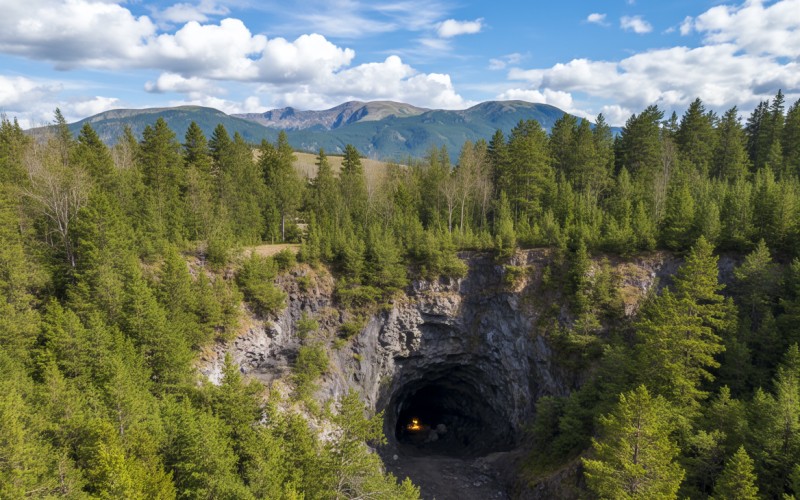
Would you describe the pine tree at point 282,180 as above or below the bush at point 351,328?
above

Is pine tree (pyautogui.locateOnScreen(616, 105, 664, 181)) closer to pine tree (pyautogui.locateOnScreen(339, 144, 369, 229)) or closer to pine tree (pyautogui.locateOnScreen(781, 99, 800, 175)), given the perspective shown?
pine tree (pyautogui.locateOnScreen(781, 99, 800, 175))

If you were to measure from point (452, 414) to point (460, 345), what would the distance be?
20310mm

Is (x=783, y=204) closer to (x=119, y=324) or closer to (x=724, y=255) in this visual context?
(x=724, y=255)

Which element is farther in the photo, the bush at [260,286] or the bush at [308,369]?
the bush at [260,286]

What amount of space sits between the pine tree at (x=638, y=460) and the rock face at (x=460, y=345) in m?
19.5

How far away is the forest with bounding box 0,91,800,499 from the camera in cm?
2317

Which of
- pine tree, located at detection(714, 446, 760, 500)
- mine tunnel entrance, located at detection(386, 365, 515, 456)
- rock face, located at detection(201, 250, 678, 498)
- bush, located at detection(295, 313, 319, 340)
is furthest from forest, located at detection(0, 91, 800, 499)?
mine tunnel entrance, located at detection(386, 365, 515, 456)

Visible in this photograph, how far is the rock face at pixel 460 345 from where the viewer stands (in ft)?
151

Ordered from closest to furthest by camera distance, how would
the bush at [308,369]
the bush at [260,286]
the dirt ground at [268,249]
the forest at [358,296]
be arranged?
the forest at [358,296], the bush at [308,369], the bush at [260,286], the dirt ground at [268,249]

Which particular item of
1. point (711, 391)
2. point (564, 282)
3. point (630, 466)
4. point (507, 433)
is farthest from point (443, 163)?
point (630, 466)

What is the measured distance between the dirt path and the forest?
9.73 feet

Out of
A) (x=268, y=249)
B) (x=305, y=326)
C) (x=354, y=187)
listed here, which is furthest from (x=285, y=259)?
(x=354, y=187)

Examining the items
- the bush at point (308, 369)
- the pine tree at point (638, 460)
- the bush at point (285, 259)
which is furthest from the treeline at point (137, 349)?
the pine tree at point (638, 460)

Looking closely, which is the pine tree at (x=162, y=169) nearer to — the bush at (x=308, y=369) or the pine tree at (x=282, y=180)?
the pine tree at (x=282, y=180)
